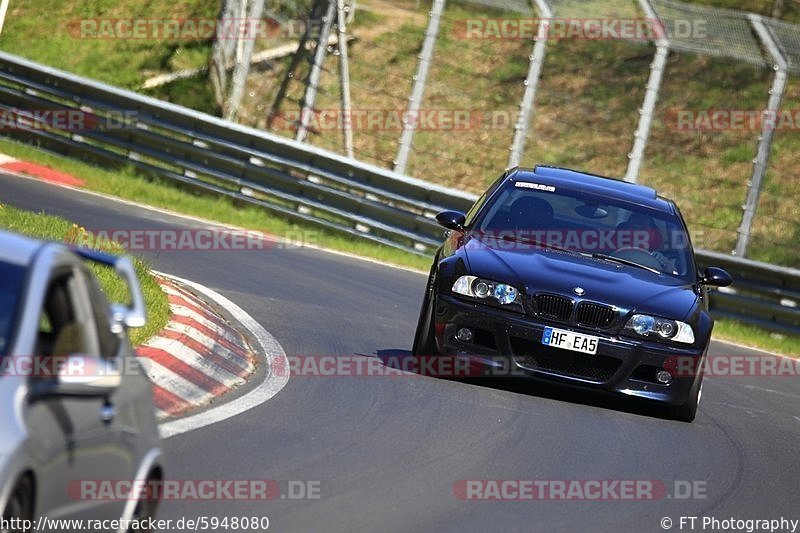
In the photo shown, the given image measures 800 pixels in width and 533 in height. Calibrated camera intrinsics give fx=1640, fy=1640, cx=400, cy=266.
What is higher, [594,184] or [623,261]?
[594,184]

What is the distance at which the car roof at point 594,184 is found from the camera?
12.6 m

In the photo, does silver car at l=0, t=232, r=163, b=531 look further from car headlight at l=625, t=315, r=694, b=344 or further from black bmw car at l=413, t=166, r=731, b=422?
car headlight at l=625, t=315, r=694, b=344

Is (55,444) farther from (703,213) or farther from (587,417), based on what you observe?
(703,213)

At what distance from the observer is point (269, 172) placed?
20.9 meters

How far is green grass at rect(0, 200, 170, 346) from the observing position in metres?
10.7

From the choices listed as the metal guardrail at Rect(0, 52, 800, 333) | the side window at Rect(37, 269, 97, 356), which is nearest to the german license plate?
the side window at Rect(37, 269, 97, 356)

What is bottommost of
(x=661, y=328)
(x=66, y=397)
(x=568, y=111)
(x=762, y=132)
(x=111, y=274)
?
(x=111, y=274)

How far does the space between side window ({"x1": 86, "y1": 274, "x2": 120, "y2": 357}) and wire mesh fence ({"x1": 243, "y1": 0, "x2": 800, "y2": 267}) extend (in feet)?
70.7

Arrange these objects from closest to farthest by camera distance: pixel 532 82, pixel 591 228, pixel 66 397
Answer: pixel 66 397
pixel 591 228
pixel 532 82

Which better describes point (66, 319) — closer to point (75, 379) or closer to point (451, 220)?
point (75, 379)

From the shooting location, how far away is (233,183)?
2125 centimetres

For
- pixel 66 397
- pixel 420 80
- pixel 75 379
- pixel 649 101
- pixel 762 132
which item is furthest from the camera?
pixel 420 80

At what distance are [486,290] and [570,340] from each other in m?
0.65

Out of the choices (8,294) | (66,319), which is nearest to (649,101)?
(66,319)
